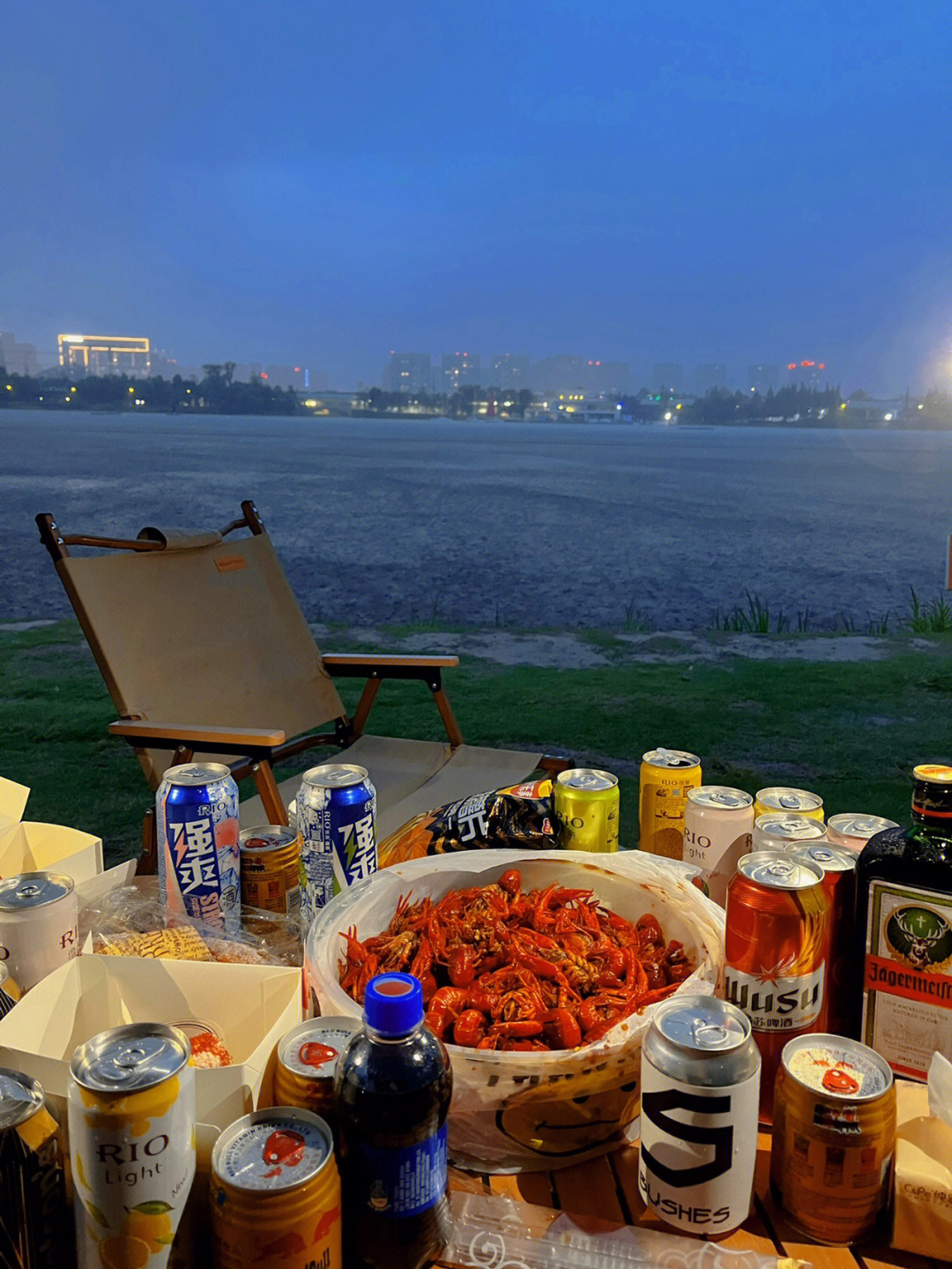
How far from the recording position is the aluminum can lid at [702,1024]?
0.69m

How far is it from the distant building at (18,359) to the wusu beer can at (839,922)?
1360 cm

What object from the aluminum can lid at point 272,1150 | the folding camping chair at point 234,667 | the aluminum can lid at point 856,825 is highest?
the aluminum can lid at point 856,825

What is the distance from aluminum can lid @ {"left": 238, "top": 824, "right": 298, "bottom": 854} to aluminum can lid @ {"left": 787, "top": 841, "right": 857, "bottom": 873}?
66cm

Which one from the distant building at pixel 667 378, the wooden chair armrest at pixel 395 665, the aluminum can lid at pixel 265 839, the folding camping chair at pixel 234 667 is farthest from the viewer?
the distant building at pixel 667 378

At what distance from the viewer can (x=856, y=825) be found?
1138 millimetres

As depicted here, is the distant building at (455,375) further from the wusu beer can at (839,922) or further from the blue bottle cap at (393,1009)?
the blue bottle cap at (393,1009)

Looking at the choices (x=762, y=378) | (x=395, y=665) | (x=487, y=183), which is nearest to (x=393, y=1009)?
(x=395, y=665)

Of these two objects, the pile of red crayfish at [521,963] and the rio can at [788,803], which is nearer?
the pile of red crayfish at [521,963]

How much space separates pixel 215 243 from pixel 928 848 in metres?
29.0

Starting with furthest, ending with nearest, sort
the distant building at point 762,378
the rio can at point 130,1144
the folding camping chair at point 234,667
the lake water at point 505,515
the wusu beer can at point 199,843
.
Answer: the distant building at point 762,378, the lake water at point 505,515, the folding camping chair at point 234,667, the wusu beer can at point 199,843, the rio can at point 130,1144

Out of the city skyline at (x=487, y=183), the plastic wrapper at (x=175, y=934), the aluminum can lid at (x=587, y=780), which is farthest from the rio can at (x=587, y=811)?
the city skyline at (x=487, y=183)

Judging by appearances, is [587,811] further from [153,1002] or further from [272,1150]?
[272,1150]

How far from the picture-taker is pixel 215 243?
1047 inches

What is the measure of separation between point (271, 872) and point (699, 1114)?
70cm
